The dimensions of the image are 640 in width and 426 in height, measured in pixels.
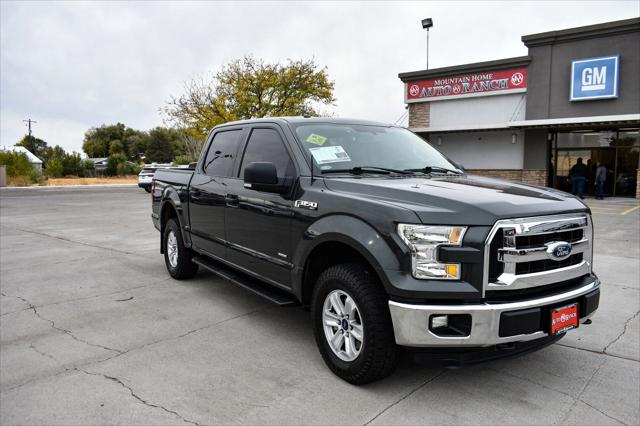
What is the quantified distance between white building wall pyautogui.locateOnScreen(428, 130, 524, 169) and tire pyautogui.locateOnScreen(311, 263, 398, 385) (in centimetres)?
1926

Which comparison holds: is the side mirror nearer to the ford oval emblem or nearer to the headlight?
the headlight

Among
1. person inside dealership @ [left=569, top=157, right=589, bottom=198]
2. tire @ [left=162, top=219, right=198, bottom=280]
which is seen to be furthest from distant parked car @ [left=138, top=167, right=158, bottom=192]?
tire @ [left=162, top=219, right=198, bottom=280]

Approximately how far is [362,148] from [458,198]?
4.66 feet

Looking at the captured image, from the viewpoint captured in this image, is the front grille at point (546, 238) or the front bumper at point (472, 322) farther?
the front grille at point (546, 238)

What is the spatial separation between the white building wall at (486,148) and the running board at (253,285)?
1797 centimetres

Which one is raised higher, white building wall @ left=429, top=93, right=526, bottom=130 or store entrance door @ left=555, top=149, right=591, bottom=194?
white building wall @ left=429, top=93, right=526, bottom=130

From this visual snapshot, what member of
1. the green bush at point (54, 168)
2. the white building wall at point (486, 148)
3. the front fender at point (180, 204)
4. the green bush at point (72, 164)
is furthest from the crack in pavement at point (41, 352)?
the green bush at point (72, 164)

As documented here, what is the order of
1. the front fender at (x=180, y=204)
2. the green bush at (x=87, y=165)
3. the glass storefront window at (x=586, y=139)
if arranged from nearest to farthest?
the front fender at (x=180, y=204), the glass storefront window at (x=586, y=139), the green bush at (x=87, y=165)

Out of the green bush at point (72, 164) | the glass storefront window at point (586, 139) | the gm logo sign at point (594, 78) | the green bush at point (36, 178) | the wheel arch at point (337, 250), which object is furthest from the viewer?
the green bush at point (72, 164)

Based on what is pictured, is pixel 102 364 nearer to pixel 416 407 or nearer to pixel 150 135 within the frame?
pixel 416 407

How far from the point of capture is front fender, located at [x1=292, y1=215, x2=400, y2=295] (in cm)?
296

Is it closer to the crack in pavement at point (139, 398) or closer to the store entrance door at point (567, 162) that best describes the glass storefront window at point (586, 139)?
the store entrance door at point (567, 162)

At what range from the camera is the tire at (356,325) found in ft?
9.95

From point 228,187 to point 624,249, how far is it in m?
7.21
